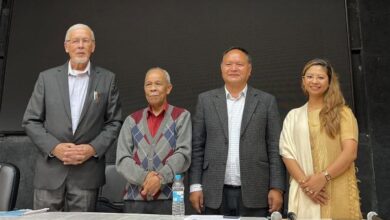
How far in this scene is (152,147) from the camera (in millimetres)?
2361

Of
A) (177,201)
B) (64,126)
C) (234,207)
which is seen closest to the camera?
(177,201)

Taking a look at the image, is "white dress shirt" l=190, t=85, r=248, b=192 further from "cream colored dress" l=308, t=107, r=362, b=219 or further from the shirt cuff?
"cream colored dress" l=308, t=107, r=362, b=219

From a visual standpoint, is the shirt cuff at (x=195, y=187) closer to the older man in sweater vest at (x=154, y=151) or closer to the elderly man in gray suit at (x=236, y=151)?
the elderly man in gray suit at (x=236, y=151)

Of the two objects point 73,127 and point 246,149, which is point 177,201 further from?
point 73,127

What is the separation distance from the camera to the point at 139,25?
400cm

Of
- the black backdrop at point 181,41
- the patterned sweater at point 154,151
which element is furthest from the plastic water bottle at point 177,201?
the black backdrop at point 181,41

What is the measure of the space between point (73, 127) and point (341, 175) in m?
1.62

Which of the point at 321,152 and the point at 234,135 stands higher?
the point at 234,135

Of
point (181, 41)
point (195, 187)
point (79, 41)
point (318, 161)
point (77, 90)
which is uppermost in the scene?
point (181, 41)

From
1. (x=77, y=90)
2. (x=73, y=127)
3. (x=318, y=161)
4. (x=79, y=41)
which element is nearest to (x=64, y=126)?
(x=73, y=127)

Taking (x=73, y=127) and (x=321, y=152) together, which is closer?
(x=321, y=152)

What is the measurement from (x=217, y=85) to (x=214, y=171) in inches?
60.9

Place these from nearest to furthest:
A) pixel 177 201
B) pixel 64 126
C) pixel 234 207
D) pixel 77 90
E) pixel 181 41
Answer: pixel 177 201 → pixel 234 207 → pixel 64 126 → pixel 77 90 → pixel 181 41

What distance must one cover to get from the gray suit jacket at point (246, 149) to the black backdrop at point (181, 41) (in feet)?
4.23
